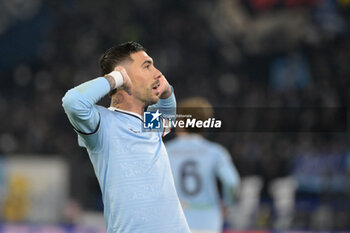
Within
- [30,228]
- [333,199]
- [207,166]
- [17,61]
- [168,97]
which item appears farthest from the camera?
[17,61]

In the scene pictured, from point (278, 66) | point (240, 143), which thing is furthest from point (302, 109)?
point (278, 66)

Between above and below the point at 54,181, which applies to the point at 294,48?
above

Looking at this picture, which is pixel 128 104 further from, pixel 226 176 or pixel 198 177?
pixel 198 177

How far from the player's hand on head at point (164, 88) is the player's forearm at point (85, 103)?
1.19 ft

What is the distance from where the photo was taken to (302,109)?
Result: 12445 mm

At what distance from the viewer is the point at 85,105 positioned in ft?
10.0

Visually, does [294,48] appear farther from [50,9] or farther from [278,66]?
[50,9]

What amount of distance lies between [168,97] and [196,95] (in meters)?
11.8

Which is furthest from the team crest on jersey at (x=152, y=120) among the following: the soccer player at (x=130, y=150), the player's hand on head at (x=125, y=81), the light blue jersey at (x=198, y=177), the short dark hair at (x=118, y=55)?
the light blue jersey at (x=198, y=177)

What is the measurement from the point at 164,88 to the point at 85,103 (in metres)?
0.54

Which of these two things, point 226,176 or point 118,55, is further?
point 226,176

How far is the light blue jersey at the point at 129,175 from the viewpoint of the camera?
321cm

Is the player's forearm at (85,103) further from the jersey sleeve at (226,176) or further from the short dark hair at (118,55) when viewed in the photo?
the jersey sleeve at (226,176)

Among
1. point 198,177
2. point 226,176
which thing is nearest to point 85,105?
point 226,176
